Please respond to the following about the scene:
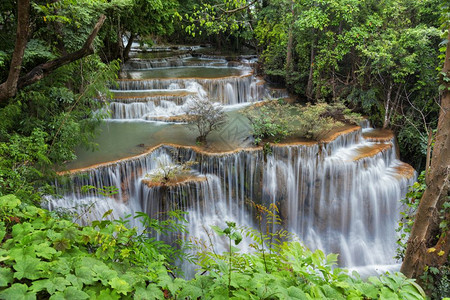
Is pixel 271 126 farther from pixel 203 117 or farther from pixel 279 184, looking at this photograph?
pixel 203 117

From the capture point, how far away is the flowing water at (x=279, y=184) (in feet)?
24.0

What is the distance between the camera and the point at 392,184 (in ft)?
27.5

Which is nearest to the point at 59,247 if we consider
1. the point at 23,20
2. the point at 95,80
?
the point at 23,20

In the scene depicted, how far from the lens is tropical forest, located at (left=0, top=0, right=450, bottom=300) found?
1927 mm

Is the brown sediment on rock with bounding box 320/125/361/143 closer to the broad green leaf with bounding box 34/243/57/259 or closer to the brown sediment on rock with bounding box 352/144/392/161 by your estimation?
the brown sediment on rock with bounding box 352/144/392/161

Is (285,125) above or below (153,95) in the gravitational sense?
below

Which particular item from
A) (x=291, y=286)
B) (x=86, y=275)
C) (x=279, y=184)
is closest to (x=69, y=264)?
(x=86, y=275)

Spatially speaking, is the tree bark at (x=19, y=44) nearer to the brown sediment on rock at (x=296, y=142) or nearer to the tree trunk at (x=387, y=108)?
the brown sediment on rock at (x=296, y=142)

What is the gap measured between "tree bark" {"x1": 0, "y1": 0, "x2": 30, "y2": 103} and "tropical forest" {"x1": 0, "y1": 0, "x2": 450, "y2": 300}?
0.05ft

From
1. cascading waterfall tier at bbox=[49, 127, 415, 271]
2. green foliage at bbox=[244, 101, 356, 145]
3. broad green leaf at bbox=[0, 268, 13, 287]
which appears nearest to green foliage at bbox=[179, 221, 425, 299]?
broad green leaf at bbox=[0, 268, 13, 287]

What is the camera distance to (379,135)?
984cm

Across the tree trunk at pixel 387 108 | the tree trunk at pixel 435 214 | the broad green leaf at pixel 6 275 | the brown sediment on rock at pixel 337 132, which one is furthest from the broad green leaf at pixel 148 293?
the tree trunk at pixel 387 108

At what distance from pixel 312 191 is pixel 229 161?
2607 millimetres

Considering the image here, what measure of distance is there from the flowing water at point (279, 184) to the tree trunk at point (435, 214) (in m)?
3.83
